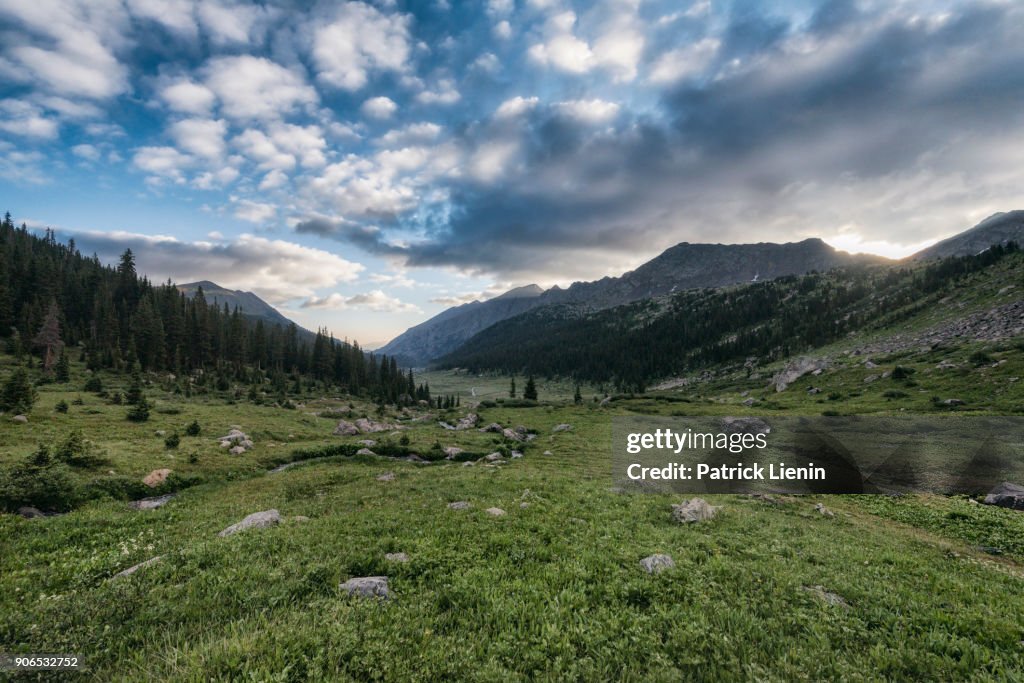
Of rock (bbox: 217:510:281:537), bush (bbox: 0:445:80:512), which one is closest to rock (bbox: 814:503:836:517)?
rock (bbox: 217:510:281:537)

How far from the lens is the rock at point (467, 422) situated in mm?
56769

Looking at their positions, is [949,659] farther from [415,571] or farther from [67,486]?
[67,486]

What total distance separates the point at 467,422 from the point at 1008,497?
5247cm

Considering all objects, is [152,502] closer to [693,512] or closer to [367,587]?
[367,587]

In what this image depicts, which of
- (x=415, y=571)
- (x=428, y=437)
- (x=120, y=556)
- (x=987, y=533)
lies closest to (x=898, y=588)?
(x=987, y=533)

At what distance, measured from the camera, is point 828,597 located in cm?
948

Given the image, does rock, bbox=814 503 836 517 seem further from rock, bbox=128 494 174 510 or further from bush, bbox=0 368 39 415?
bush, bbox=0 368 39 415

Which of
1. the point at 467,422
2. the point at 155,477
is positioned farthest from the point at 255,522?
the point at 467,422

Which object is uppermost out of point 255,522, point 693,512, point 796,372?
point 796,372

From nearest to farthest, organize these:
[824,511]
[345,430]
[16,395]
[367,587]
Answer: [367,587], [824,511], [16,395], [345,430]

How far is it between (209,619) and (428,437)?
122 feet

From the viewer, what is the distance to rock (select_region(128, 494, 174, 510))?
63.8ft

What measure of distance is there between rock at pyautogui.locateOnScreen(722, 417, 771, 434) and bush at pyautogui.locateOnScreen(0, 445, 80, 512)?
50125 mm

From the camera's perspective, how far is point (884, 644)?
7.51 m
